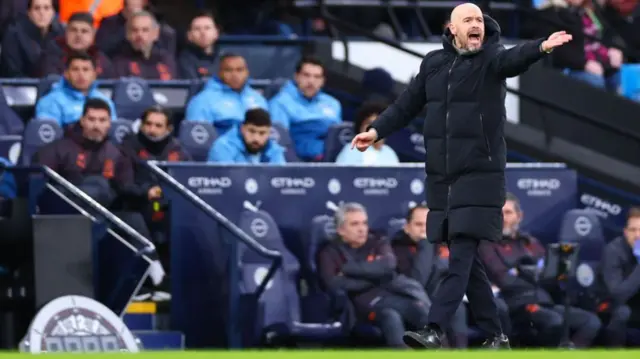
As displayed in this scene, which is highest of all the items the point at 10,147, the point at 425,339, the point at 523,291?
the point at 10,147

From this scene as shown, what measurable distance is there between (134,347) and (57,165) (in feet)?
6.18

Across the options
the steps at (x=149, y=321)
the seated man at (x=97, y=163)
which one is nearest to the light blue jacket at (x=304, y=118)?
the seated man at (x=97, y=163)

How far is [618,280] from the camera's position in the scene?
42.6 feet

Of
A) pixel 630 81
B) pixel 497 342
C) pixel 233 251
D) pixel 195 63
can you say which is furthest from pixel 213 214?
pixel 630 81

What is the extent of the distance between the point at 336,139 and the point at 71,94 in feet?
6.49

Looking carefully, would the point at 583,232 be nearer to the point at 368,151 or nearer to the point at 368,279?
the point at 368,151

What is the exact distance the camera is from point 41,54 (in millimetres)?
14750

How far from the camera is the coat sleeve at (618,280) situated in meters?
12.9

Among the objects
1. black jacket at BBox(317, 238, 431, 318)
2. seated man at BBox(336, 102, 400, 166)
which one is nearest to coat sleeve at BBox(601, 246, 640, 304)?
black jacket at BBox(317, 238, 431, 318)

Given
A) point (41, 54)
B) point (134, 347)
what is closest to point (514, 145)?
point (41, 54)

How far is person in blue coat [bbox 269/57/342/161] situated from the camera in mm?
14516

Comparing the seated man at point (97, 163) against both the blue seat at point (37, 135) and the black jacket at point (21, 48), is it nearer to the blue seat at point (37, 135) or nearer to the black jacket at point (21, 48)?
the blue seat at point (37, 135)

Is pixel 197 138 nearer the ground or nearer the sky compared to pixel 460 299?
nearer the sky

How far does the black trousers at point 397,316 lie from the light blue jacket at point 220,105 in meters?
2.44
